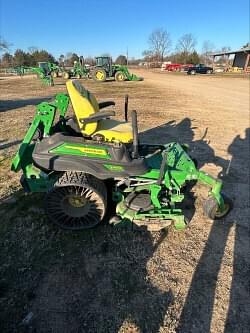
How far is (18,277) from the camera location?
10.2ft

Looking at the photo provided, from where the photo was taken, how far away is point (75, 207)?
3703mm

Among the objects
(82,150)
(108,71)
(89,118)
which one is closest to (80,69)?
(108,71)

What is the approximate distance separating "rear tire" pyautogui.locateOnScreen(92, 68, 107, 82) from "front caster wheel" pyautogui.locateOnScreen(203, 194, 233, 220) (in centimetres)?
2207

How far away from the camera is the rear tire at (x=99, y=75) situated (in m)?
24.6

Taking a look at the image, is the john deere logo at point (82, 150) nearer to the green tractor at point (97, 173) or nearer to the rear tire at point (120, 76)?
the green tractor at point (97, 173)

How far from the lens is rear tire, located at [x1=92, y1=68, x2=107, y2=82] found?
24.6 m

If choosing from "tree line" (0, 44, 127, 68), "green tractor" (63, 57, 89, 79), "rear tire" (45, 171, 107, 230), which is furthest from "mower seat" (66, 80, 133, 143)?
"tree line" (0, 44, 127, 68)

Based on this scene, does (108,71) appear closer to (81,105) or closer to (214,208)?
(81,105)

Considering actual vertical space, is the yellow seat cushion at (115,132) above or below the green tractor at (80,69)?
above

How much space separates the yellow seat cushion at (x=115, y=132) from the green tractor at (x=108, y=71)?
2143cm

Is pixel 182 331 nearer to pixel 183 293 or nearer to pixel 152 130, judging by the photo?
pixel 183 293

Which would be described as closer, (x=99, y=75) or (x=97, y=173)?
(x=97, y=173)

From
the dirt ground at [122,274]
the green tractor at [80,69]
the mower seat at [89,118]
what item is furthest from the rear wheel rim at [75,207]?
the green tractor at [80,69]

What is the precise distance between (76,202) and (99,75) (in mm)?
22680
